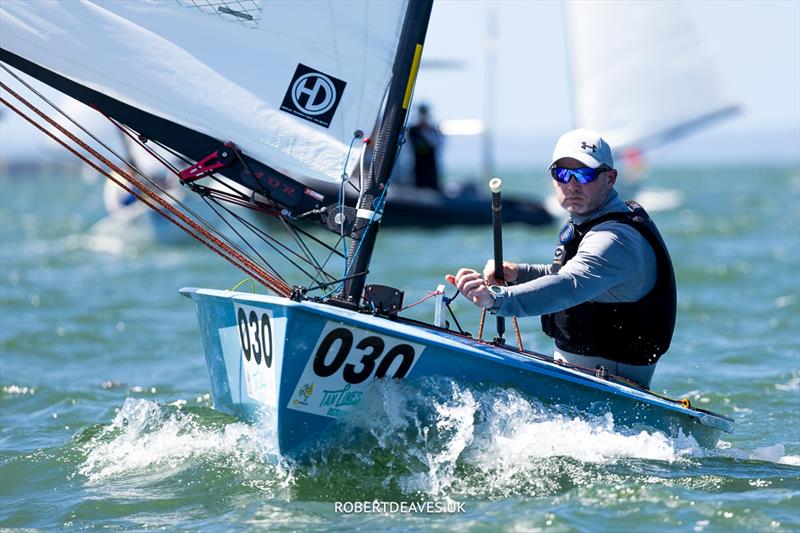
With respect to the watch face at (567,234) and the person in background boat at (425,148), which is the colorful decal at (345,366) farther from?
the person in background boat at (425,148)

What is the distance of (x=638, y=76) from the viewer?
62.1ft

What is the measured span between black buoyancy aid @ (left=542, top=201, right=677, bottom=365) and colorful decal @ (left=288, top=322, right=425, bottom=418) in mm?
803

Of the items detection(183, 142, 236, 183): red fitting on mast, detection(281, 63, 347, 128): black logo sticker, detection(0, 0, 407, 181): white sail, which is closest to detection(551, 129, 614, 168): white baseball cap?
detection(0, 0, 407, 181): white sail

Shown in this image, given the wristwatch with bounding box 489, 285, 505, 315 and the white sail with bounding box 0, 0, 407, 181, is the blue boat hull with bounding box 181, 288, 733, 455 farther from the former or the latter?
the white sail with bounding box 0, 0, 407, 181

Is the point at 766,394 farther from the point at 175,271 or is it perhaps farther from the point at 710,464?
the point at 175,271

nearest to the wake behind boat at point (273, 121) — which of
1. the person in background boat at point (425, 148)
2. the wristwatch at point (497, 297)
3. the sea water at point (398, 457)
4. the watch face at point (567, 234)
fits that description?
the sea water at point (398, 457)

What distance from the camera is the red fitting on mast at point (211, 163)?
4609 mm

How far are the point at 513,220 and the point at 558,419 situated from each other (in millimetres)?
14767

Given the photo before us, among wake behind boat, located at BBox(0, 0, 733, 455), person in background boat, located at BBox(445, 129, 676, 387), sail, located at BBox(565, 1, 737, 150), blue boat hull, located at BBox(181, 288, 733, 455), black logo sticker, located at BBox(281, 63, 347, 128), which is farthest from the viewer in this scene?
sail, located at BBox(565, 1, 737, 150)

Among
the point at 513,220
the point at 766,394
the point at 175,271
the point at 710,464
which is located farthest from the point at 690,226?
the point at 710,464

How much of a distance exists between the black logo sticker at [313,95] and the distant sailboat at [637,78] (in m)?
14.3

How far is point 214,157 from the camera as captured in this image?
4.62 metres

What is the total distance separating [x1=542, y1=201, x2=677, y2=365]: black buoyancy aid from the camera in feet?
14.9

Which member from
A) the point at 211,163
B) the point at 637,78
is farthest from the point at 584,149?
the point at 637,78
